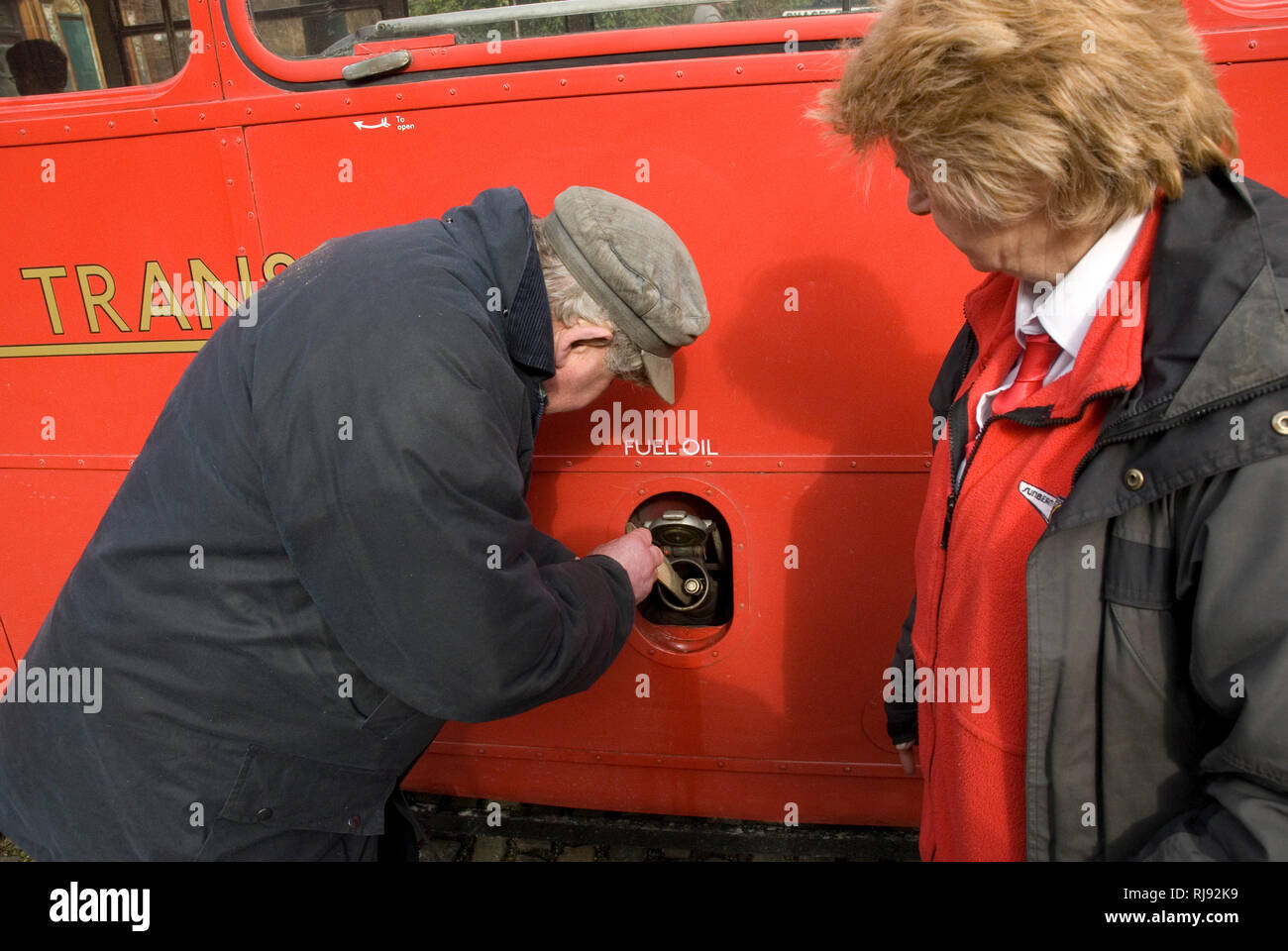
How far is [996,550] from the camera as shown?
1018mm

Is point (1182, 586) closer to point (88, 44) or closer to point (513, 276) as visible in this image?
point (513, 276)

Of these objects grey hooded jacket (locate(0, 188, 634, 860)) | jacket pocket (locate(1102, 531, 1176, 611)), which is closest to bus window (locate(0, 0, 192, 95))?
grey hooded jacket (locate(0, 188, 634, 860))

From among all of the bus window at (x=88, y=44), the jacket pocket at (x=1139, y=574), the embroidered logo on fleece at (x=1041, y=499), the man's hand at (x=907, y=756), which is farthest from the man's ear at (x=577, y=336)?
the bus window at (x=88, y=44)

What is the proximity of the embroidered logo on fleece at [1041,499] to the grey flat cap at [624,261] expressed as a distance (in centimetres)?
59

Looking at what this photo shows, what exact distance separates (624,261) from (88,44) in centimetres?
143

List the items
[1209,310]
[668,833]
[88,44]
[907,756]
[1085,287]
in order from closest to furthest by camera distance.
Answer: [1209,310] → [1085,287] → [907,756] → [88,44] → [668,833]

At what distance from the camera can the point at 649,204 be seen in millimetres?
1634

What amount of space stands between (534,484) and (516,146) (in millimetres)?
687

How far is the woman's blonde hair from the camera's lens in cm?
82

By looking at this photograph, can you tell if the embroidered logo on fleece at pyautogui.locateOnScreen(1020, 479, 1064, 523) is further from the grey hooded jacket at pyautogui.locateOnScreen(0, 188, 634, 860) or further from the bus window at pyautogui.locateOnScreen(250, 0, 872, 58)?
the bus window at pyautogui.locateOnScreen(250, 0, 872, 58)

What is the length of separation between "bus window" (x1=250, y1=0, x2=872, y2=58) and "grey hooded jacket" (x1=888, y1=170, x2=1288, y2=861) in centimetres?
97

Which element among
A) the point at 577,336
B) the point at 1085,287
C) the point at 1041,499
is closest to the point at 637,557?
the point at 577,336

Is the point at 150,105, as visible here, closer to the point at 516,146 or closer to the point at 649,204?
the point at 516,146

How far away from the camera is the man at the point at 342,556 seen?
1.09 metres
